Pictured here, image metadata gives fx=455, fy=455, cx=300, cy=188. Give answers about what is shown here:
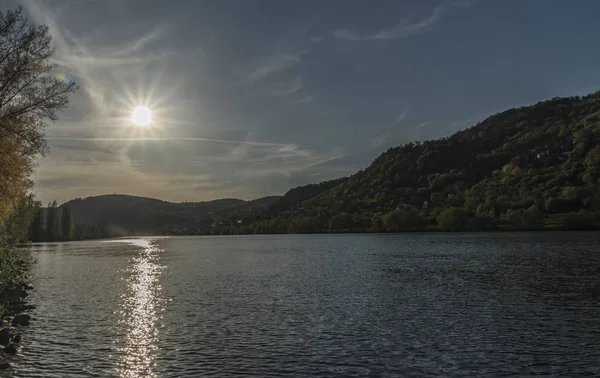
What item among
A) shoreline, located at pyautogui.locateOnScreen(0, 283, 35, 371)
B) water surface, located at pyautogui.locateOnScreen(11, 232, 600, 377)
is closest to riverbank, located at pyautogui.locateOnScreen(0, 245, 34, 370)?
shoreline, located at pyautogui.locateOnScreen(0, 283, 35, 371)

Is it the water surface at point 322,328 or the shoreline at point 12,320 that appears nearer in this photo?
the water surface at point 322,328


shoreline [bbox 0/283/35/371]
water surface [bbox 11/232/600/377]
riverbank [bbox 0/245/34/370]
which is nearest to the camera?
water surface [bbox 11/232/600/377]

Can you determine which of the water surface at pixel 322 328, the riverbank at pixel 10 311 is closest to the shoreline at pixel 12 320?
the riverbank at pixel 10 311

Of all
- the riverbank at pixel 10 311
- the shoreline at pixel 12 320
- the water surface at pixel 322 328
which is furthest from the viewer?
the riverbank at pixel 10 311

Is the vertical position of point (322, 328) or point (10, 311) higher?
point (10, 311)

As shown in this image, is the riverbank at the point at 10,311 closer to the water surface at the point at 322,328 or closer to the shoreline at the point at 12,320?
the shoreline at the point at 12,320

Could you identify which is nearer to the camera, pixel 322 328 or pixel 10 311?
pixel 322 328

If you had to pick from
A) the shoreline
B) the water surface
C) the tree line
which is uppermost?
the tree line

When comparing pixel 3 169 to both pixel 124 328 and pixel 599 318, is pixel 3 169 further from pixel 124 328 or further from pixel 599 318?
pixel 599 318

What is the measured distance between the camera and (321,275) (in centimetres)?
7375

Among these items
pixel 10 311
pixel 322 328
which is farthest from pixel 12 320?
pixel 322 328

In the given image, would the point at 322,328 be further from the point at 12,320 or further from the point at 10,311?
the point at 10,311

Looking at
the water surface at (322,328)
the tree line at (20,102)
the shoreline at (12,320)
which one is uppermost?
the tree line at (20,102)

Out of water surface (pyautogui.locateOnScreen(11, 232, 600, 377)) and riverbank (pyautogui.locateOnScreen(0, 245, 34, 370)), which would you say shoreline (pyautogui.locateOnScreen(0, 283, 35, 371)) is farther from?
water surface (pyautogui.locateOnScreen(11, 232, 600, 377))
